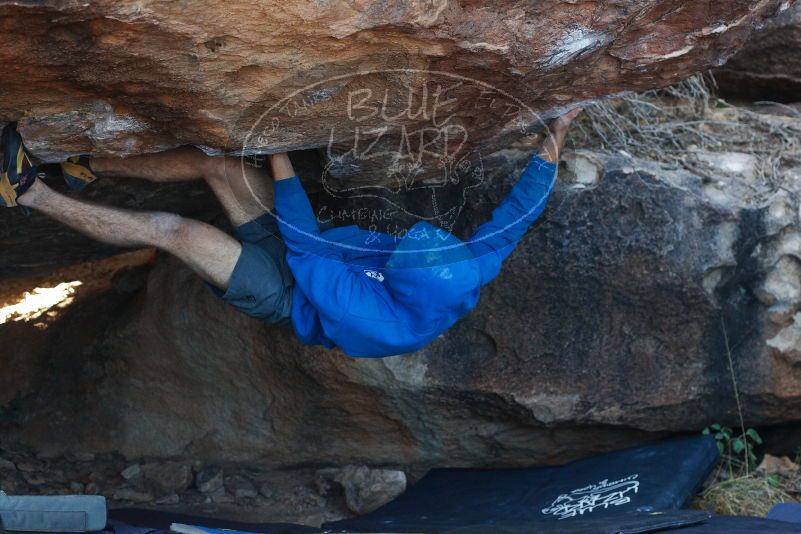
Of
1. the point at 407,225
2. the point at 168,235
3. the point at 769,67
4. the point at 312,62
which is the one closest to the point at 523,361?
the point at 407,225

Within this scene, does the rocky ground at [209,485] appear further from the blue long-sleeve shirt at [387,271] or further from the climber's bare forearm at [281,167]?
the climber's bare forearm at [281,167]

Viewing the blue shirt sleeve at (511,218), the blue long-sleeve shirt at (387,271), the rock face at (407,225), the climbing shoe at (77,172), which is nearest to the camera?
the rock face at (407,225)

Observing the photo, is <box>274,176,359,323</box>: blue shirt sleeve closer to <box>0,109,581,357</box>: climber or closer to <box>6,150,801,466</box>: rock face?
<box>0,109,581,357</box>: climber

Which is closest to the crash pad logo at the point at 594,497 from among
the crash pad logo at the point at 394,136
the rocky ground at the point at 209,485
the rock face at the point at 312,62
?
the rocky ground at the point at 209,485

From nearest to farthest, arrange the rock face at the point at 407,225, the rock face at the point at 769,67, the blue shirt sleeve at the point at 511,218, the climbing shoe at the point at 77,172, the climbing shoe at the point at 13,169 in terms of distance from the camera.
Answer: the rock face at the point at 407,225, the climbing shoe at the point at 13,169, the climbing shoe at the point at 77,172, the blue shirt sleeve at the point at 511,218, the rock face at the point at 769,67

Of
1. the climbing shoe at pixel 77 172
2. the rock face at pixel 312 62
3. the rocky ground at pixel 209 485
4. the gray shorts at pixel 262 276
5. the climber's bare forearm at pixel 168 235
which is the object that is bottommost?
the rocky ground at pixel 209 485

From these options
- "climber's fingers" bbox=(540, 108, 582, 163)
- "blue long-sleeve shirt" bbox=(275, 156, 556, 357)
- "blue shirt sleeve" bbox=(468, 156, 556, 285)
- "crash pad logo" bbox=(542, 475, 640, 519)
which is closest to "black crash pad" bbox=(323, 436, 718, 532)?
"crash pad logo" bbox=(542, 475, 640, 519)

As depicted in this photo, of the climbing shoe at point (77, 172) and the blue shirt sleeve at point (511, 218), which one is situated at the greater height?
the climbing shoe at point (77, 172)

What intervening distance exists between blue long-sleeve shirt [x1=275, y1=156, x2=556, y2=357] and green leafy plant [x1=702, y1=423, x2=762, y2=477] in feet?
4.63

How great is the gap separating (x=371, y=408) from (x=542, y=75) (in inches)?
62.2

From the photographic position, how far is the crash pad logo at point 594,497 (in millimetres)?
3225

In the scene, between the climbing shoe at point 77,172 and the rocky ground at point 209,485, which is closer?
the climbing shoe at point 77,172

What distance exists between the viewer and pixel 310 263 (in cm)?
271

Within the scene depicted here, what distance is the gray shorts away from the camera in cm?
271
